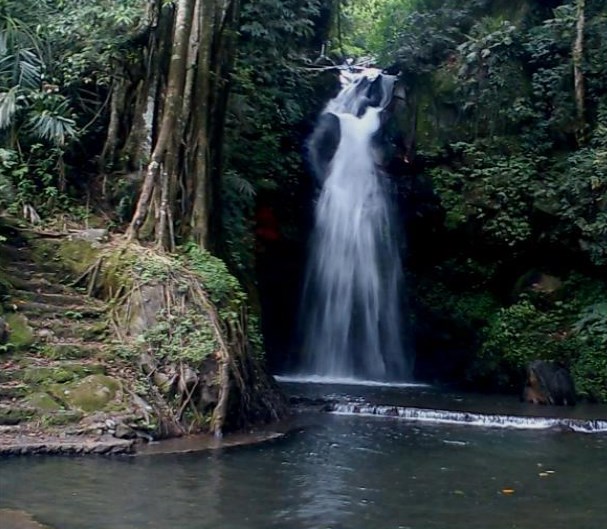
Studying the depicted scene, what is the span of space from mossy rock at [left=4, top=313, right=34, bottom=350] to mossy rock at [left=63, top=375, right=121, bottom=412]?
0.85 meters

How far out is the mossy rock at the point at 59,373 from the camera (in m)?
9.84

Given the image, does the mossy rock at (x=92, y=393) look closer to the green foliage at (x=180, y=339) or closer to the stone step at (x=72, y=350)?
the stone step at (x=72, y=350)

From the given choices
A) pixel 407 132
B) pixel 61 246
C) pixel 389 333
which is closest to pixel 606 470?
pixel 61 246

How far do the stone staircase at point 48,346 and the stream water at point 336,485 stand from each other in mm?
839

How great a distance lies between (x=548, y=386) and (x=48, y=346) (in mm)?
8641

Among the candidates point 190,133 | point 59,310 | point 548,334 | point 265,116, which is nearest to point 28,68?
point 190,133

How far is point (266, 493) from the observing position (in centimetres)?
785

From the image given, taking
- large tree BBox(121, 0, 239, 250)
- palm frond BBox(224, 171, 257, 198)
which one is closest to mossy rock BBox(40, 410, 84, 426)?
large tree BBox(121, 0, 239, 250)

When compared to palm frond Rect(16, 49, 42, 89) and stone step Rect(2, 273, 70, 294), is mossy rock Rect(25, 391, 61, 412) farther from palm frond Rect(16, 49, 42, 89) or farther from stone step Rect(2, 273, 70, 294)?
palm frond Rect(16, 49, 42, 89)

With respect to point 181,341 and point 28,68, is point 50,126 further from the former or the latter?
point 181,341

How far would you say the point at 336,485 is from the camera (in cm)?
834

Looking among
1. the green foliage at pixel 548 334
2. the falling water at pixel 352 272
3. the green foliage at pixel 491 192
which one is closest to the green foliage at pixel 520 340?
the green foliage at pixel 548 334

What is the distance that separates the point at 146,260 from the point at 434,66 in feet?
32.8

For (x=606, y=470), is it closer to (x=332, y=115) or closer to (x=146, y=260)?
(x=146, y=260)
